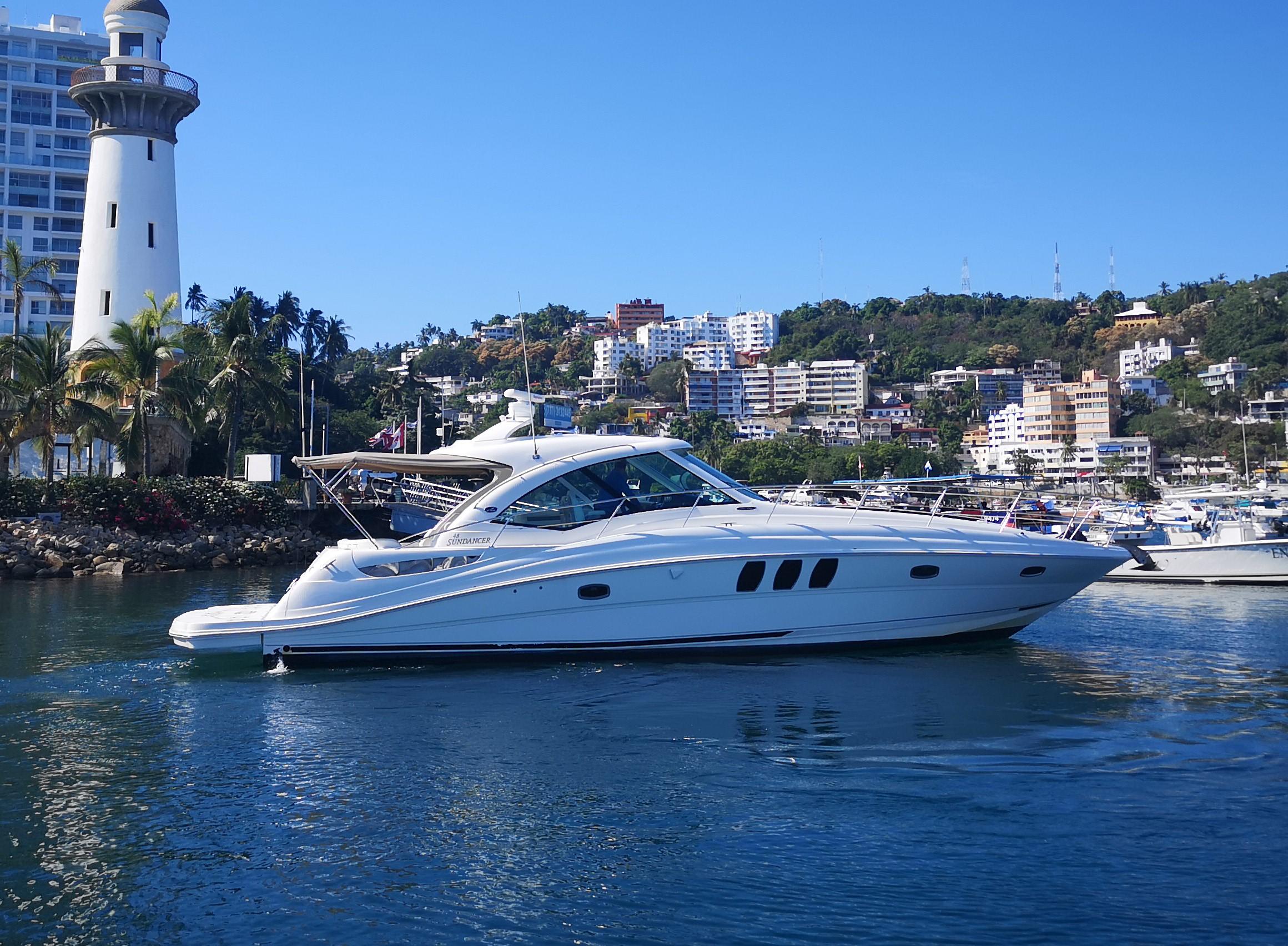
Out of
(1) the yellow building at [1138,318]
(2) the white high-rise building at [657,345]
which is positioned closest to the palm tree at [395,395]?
(2) the white high-rise building at [657,345]

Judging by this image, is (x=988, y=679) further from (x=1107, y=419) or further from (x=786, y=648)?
(x=1107, y=419)

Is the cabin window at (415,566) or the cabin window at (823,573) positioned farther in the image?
the cabin window at (415,566)

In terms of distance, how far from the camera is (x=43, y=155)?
72.1 m

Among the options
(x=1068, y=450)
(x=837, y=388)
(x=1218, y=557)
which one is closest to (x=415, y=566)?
(x=1218, y=557)

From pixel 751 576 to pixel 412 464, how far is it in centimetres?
519

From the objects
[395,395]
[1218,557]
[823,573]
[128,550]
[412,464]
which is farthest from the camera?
[395,395]

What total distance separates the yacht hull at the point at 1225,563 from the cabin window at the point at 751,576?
1581 cm

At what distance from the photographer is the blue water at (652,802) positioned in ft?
24.4

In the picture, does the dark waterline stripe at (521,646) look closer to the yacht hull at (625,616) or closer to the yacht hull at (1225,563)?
the yacht hull at (625,616)

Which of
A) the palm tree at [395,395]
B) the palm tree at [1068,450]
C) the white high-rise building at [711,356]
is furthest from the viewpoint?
the white high-rise building at [711,356]

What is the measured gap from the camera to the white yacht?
14.9 meters

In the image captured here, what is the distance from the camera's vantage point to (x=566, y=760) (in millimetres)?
10844

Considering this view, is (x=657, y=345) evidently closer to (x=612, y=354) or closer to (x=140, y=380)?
(x=612, y=354)

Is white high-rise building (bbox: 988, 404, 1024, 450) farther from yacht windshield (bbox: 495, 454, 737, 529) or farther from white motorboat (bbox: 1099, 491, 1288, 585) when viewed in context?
yacht windshield (bbox: 495, 454, 737, 529)
